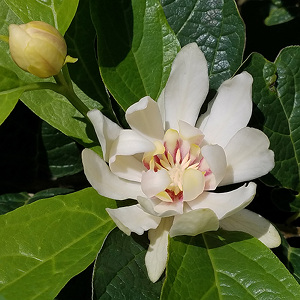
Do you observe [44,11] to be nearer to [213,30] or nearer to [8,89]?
[8,89]

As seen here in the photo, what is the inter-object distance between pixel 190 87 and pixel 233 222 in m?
0.25

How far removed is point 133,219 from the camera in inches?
36.4

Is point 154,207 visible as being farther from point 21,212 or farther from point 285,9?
point 285,9

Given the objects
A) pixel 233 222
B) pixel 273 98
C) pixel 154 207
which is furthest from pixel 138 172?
pixel 273 98

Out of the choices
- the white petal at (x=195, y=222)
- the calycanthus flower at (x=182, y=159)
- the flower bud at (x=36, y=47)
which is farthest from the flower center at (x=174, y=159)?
the flower bud at (x=36, y=47)

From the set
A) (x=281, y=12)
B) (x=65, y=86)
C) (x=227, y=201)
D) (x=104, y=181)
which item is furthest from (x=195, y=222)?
(x=281, y=12)

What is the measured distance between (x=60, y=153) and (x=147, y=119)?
0.48m

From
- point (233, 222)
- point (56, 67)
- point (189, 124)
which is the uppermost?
point (56, 67)

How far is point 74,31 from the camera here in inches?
45.7

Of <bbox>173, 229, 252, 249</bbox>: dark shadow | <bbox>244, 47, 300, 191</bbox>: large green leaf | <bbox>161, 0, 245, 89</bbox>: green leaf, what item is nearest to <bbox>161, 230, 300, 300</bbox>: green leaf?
<bbox>173, 229, 252, 249</bbox>: dark shadow

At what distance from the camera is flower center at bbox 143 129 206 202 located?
0.99 meters

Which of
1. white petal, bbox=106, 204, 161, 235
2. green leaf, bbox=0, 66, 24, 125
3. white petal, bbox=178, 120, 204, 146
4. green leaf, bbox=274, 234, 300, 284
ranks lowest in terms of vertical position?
green leaf, bbox=274, 234, 300, 284

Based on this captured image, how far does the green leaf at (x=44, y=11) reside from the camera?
1.03 m

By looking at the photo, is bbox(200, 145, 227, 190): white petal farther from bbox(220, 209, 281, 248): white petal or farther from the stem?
the stem
